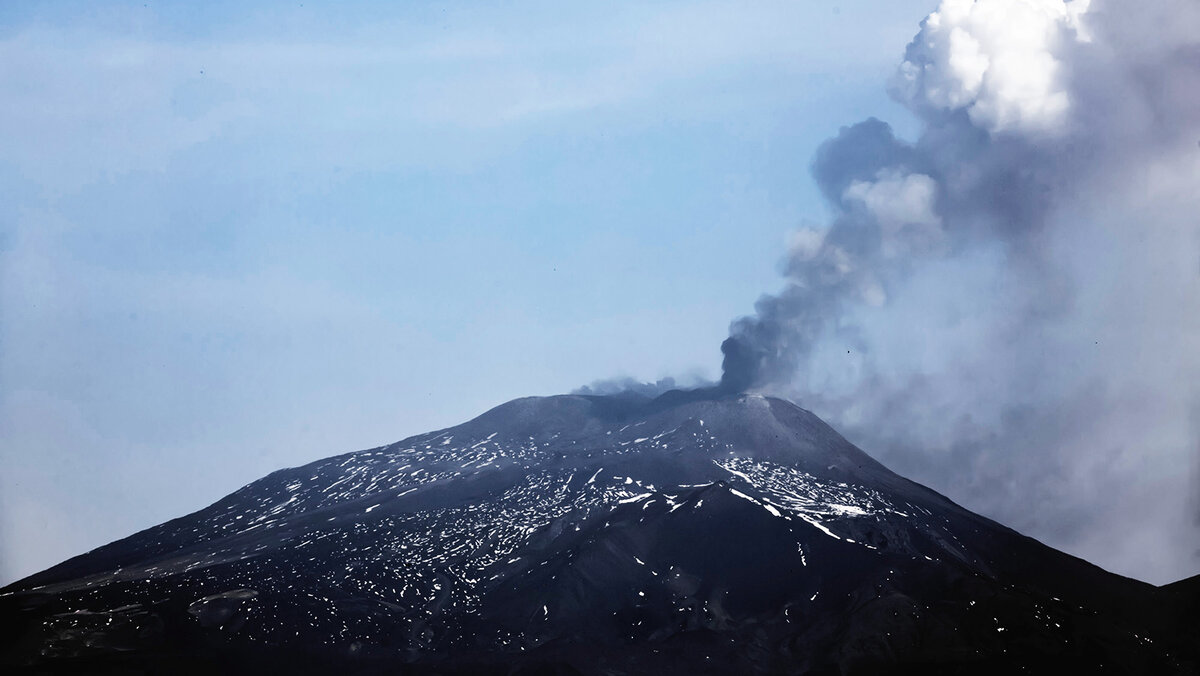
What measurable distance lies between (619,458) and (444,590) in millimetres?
30395

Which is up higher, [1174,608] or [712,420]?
[712,420]

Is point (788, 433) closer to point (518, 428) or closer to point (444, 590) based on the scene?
point (518, 428)

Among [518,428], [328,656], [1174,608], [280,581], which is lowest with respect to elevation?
[1174,608]

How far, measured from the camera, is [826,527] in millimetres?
105062

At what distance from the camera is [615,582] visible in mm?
96375

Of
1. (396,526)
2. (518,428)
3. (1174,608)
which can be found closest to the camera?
(1174,608)

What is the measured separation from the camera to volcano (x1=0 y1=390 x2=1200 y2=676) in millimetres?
86938

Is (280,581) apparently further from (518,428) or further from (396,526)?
(518,428)

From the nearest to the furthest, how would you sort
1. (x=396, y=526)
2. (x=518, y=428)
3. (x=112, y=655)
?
1. (x=112, y=655)
2. (x=396, y=526)
3. (x=518, y=428)

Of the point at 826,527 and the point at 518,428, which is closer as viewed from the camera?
the point at 826,527

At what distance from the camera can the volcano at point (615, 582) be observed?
285ft

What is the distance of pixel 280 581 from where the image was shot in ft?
317

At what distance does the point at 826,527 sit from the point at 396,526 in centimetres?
4189

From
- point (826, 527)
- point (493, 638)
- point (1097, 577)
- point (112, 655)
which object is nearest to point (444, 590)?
point (493, 638)
